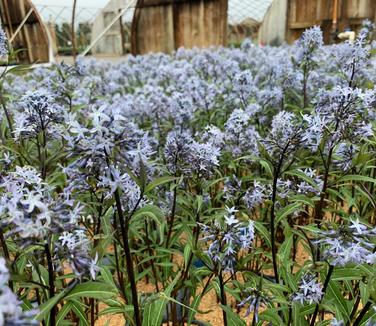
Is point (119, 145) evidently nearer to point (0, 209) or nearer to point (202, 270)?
point (0, 209)

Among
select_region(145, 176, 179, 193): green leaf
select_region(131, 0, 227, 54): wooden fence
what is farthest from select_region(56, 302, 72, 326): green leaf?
select_region(131, 0, 227, 54): wooden fence

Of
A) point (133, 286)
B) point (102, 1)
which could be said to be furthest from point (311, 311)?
point (102, 1)

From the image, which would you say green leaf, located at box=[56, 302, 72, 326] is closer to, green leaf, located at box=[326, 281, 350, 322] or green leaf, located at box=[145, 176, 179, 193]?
green leaf, located at box=[145, 176, 179, 193]

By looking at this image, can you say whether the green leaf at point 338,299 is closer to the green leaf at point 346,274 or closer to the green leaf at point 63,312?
the green leaf at point 346,274

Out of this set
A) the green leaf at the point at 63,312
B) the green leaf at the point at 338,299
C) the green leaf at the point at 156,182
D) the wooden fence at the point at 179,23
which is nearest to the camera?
the green leaf at the point at 156,182

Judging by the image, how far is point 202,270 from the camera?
172cm

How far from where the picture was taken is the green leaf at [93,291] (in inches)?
44.8

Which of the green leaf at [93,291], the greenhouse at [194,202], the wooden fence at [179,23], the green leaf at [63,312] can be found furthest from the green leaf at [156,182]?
the wooden fence at [179,23]

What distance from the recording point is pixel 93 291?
1.14m

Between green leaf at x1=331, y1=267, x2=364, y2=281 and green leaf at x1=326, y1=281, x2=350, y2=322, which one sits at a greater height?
green leaf at x1=331, y1=267, x2=364, y2=281

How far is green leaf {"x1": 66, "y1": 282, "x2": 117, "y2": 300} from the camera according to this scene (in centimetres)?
114

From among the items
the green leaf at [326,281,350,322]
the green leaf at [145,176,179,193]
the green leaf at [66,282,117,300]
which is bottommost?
the green leaf at [326,281,350,322]

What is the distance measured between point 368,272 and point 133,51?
510 inches

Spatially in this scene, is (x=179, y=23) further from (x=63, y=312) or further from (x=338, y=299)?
(x=63, y=312)
